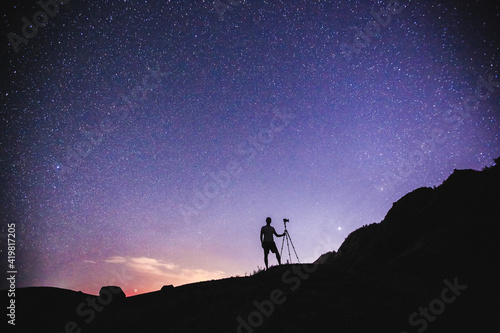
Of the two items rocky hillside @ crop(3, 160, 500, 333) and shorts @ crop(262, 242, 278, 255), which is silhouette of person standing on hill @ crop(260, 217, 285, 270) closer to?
shorts @ crop(262, 242, 278, 255)

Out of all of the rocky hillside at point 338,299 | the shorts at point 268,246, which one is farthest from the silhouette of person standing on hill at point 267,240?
the rocky hillside at point 338,299

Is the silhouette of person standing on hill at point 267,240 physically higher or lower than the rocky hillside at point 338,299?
higher

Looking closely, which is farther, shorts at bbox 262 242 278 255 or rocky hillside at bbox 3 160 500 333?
shorts at bbox 262 242 278 255

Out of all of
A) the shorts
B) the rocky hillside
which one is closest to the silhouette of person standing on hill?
the shorts

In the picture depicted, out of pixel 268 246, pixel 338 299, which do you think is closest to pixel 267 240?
pixel 268 246

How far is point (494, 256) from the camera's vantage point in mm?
9086

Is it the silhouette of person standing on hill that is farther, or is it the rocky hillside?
the silhouette of person standing on hill

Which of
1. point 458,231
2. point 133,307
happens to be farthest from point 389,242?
point 133,307

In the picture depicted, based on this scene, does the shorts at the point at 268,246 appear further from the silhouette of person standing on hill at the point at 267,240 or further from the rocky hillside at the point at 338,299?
the rocky hillside at the point at 338,299

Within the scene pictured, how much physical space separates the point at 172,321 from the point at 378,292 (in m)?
5.66

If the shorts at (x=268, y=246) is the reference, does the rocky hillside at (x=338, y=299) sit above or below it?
below

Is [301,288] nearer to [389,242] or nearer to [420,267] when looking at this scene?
[420,267]

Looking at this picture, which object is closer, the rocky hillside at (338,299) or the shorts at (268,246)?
the rocky hillside at (338,299)

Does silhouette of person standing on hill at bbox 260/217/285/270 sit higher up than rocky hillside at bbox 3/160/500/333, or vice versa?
silhouette of person standing on hill at bbox 260/217/285/270
